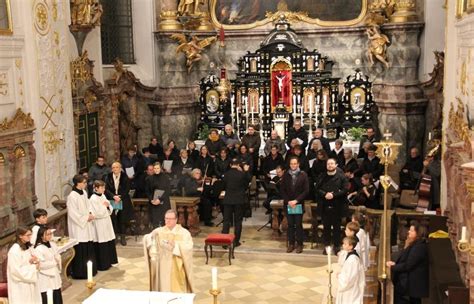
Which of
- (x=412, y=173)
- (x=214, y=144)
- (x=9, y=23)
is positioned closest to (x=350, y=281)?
(x=412, y=173)

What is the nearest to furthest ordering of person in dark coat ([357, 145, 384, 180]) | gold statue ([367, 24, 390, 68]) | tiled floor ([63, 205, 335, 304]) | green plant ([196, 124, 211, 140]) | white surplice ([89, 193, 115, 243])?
1. tiled floor ([63, 205, 335, 304])
2. white surplice ([89, 193, 115, 243])
3. person in dark coat ([357, 145, 384, 180])
4. gold statue ([367, 24, 390, 68])
5. green plant ([196, 124, 211, 140])

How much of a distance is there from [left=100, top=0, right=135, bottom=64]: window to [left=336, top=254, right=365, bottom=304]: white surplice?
12.9 m

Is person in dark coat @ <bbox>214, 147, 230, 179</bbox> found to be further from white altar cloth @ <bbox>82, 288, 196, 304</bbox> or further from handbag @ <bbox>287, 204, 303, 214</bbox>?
white altar cloth @ <bbox>82, 288, 196, 304</bbox>

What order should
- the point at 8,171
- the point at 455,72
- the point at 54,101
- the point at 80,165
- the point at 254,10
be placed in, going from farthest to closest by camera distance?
1. the point at 254,10
2. the point at 80,165
3. the point at 54,101
4. the point at 8,171
5. the point at 455,72

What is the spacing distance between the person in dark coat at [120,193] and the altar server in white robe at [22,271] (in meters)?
4.34

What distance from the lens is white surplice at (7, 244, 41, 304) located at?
9352 millimetres

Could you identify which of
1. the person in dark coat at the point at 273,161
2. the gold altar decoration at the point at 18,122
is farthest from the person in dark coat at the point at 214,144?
the gold altar decoration at the point at 18,122

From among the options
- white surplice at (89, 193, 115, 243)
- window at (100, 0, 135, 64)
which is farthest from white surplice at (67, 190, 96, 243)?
window at (100, 0, 135, 64)

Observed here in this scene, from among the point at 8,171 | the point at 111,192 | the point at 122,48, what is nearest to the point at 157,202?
the point at 111,192

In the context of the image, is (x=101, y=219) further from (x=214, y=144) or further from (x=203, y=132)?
(x=203, y=132)

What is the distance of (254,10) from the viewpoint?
883 inches

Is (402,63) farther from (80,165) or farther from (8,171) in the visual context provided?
(8,171)

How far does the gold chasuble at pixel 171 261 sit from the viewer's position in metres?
9.55

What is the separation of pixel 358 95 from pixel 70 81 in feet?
30.3
